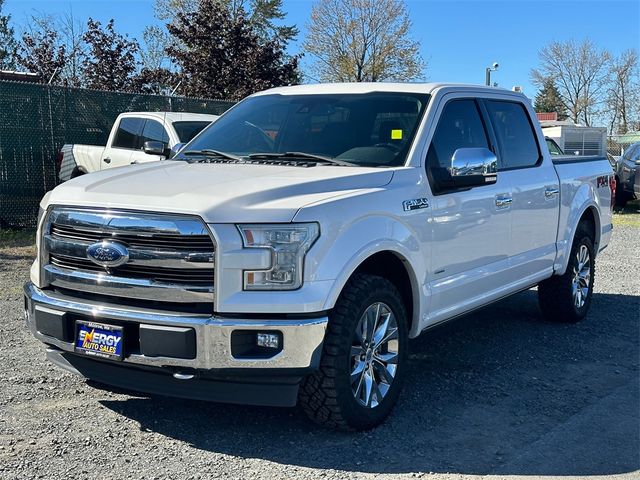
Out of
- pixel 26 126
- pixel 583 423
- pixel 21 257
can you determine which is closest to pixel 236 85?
pixel 26 126

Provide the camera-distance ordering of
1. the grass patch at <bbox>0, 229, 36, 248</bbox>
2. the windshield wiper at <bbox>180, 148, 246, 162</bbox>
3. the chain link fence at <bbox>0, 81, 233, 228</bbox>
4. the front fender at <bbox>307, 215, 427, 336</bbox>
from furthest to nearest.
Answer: the chain link fence at <bbox>0, 81, 233, 228</bbox> < the grass patch at <bbox>0, 229, 36, 248</bbox> < the windshield wiper at <bbox>180, 148, 246, 162</bbox> < the front fender at <bbox>307, 215, 427, 336</bbox>

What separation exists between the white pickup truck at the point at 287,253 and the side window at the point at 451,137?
17mm

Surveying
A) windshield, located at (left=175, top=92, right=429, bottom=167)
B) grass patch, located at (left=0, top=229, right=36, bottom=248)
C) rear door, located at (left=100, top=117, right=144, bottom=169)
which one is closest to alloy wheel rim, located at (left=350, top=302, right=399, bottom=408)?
windshield, located at (left=175, top=92, right=429, bottom=167)

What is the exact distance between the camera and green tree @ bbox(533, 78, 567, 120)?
199 feet

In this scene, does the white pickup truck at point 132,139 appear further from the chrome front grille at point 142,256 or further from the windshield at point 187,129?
the chrome front grille at point 142,256

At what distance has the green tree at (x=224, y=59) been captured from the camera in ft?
71.3

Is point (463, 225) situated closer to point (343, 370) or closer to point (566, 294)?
point (343, 370)

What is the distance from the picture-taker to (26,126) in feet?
39.1

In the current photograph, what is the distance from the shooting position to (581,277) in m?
7.05

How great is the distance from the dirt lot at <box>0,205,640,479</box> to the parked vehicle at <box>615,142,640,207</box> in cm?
1309

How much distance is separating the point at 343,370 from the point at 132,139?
8.64 metres

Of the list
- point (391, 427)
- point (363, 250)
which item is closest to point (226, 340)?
point (363, 250)

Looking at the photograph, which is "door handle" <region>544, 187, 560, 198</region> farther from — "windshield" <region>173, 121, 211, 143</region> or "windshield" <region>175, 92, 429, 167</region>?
"windshield" <region>173, 121, 211, 143</region>

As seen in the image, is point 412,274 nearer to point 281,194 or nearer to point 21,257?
point 281,194
